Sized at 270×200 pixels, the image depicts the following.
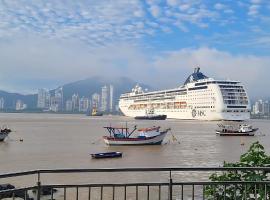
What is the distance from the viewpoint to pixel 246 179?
8.05m

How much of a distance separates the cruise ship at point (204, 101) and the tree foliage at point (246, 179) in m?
107

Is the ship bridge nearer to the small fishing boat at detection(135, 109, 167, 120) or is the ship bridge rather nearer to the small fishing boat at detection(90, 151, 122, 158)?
the small fishing boat at detection(135, 109, 167, 120)

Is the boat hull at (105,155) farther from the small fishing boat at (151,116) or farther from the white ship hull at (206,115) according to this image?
the small fishing boat at (151,116)

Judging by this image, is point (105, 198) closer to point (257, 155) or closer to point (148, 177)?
point (148, 177)

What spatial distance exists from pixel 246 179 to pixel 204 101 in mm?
114349

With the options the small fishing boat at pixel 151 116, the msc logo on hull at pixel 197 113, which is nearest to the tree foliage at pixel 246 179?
the msc logo on hull at pixel 197 113

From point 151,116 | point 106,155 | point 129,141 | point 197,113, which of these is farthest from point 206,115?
point 106,155

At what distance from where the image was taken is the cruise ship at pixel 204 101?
115688 millimetres

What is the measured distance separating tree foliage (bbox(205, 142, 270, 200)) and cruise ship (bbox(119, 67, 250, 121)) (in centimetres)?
10720

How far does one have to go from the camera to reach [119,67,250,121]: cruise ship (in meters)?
116

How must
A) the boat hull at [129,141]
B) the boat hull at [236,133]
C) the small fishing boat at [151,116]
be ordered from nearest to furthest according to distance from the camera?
1. the boat hull at [129,141]
2. the boat hull at [236,133]
3. the small fishing boat at [151,116]

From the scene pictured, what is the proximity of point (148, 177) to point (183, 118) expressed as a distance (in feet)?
364

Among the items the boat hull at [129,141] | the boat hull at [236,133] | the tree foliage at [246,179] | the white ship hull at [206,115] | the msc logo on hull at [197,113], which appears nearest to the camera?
the tree foliage at [246,179]

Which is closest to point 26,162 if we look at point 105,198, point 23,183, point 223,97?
point 23,183
